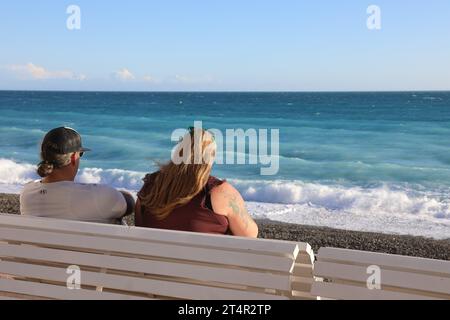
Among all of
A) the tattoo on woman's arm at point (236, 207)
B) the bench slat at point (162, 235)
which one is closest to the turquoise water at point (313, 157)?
the tattoo on woman's arm at point (236, 207)

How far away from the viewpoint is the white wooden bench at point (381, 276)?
2.07m

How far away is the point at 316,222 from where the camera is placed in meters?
10.4

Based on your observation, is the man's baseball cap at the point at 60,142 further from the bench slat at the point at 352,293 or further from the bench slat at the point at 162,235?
the bench slat at the point at 352,293

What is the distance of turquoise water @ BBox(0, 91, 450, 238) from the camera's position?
41.0ft

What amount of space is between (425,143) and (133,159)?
13.3 meters

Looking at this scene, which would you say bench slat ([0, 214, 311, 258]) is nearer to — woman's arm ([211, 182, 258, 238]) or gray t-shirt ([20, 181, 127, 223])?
gray t-shirt ([20, 181, 127, 223])

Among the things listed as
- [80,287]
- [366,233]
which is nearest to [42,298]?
[80,287]

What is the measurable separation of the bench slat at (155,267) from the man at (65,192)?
1.75 feet

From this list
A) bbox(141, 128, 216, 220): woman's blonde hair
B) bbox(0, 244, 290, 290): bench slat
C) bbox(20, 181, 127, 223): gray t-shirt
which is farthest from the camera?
bbox(20, 181, 127, 223): gray t-shirt

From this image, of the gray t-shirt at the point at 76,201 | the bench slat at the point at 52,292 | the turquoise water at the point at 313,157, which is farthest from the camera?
the turquoise water at the point at 313,157

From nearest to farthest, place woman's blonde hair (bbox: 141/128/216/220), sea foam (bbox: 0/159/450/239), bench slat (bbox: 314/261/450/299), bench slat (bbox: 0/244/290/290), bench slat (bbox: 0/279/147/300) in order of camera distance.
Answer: bench slat (bbox: 314/261/450/299) → bench slat (bbox: 0/244/290/290) → bench slat (bbox: 0/279/147/300) → woman's blonde hair (bbox: 141/128/216/220) → sea foam (bbox: 0/159/450/239)

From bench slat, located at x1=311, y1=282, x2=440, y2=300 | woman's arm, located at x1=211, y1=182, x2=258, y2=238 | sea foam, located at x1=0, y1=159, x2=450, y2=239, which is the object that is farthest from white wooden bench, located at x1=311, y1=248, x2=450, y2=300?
sea foam, located at x1=0, y1=159, x2=450, y2=239

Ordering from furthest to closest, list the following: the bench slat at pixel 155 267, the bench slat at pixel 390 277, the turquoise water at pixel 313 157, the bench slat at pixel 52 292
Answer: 1. the turquoise water at pixel 313 157
2. the bench slat at pixel 52 292
3. the bench slat at pixel 155 267
4. the bench slat at pixel 390 277

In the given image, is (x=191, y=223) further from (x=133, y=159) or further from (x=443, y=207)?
(x=133, y=159)
